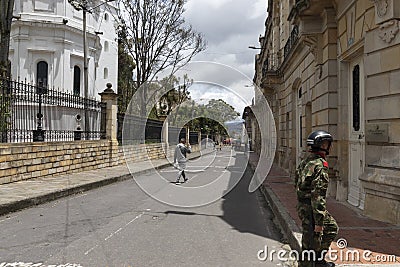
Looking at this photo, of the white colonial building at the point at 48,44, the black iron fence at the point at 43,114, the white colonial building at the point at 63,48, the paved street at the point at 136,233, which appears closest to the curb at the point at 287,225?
the paved street at the point at 136,233

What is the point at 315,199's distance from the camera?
4613 millimetres

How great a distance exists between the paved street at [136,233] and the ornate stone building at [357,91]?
6.86ft

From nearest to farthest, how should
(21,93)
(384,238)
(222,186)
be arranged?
(384,238) → (21,93) → (222,186)

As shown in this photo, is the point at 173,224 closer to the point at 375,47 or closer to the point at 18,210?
the point at 18,210

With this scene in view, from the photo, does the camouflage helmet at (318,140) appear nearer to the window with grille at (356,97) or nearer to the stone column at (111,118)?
the window with grille at (356,97)

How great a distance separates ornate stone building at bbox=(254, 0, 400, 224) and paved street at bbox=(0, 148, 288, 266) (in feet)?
6.86

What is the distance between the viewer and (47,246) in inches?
251

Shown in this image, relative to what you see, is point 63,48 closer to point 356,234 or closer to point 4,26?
point 4,26

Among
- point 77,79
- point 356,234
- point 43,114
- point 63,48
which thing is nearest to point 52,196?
point 43,114

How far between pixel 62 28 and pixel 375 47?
28.2 m

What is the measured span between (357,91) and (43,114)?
1083cm

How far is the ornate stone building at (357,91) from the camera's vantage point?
24.6 feet

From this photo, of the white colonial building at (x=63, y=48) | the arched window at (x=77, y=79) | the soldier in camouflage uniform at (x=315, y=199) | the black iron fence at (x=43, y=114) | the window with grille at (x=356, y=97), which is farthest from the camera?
the arched window at (x=77, y=79)

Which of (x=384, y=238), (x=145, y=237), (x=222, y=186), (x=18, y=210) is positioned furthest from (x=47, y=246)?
(x=222, y=186)
